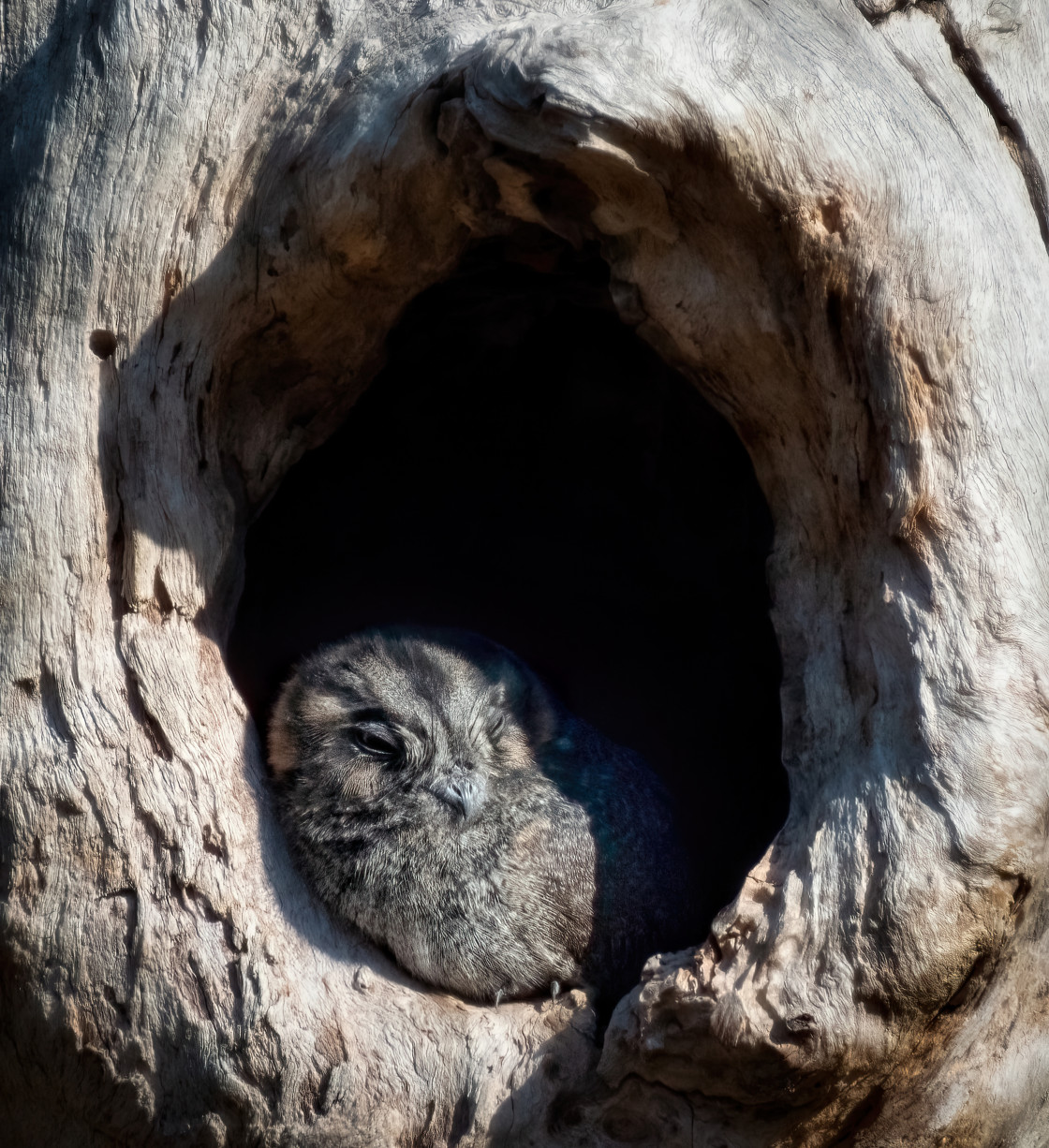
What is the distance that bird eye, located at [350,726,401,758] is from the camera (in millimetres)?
2977

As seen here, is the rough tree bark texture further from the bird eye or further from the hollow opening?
the hollow opening

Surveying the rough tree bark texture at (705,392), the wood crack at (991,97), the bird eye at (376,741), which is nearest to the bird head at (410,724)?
the bird eye at (376,741)

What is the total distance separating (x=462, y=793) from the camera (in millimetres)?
2893

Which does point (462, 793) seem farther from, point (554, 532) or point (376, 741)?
point (554, 532)

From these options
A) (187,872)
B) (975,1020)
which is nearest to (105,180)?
(187,872)

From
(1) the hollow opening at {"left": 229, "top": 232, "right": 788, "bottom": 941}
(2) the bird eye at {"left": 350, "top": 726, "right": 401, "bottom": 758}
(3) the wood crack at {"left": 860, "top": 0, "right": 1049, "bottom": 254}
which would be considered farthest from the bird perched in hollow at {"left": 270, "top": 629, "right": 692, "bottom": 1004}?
(3) the wood crack at {"left": 860, "top": 0, "right": 1049, "bottom": 254}

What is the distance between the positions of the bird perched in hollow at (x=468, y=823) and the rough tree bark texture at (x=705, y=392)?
16 centimetres

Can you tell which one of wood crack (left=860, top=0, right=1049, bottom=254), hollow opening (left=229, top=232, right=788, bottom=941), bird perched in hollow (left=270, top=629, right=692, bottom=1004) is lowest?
bird perched in hollow (left=270, top=629, right=692, bottom=1004)

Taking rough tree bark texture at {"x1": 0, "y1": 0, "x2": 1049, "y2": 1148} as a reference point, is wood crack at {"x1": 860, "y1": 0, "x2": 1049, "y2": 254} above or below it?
above

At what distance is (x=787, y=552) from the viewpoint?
2650 millimetres

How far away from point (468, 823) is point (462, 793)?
0.08 m

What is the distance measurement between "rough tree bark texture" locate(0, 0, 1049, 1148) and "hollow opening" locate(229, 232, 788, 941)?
32.3 inches

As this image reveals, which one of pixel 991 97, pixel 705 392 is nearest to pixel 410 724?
pixel 705 392

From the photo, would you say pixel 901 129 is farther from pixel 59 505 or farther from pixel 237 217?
pixel 59 505
